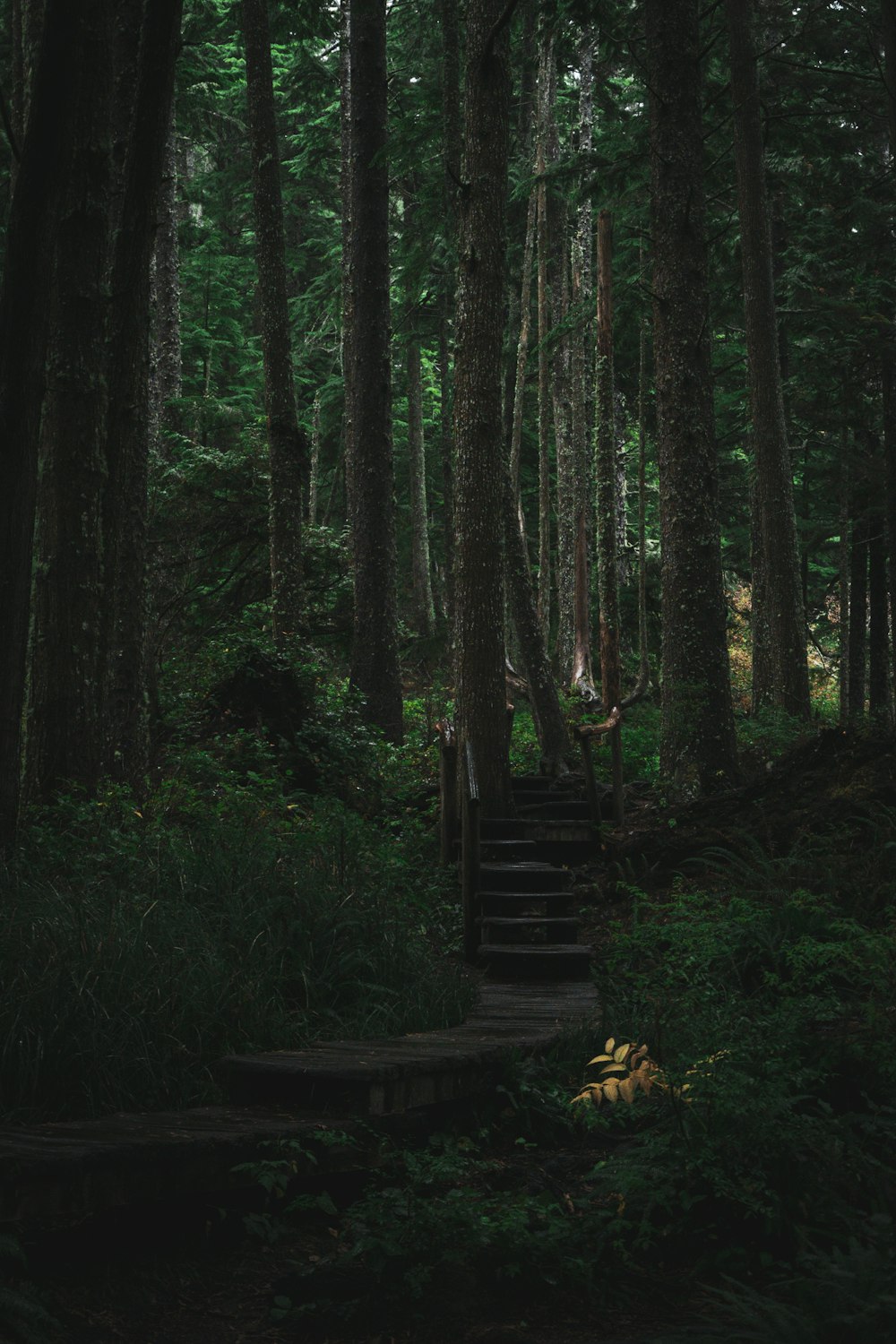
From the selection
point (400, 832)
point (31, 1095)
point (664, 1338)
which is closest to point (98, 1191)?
point (31, 1095)

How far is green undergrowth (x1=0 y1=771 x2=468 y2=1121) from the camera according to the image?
4.82 meters

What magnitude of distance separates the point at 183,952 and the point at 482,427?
26.4 feet

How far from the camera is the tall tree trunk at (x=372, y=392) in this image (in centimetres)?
1709

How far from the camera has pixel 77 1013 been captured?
4.87m

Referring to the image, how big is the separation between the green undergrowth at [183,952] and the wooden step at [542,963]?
1.51 feet

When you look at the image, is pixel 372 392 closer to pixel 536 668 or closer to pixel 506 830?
pixel 536 668

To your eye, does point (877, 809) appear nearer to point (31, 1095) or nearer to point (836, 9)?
point (31, 1095)

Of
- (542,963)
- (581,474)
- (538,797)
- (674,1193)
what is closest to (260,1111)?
(674,1193)

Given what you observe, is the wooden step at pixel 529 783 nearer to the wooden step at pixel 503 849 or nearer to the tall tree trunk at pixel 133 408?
the wooden step at pixel 503 849

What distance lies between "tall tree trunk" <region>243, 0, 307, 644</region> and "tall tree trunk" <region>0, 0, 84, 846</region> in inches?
359

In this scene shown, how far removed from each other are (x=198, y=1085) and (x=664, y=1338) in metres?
2.39

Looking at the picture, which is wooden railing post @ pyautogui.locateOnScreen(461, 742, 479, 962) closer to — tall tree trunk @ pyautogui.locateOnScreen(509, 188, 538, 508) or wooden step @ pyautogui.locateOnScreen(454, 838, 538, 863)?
wooden step @ pyautogui.locateOnScreen(454, 838, 538, 863)

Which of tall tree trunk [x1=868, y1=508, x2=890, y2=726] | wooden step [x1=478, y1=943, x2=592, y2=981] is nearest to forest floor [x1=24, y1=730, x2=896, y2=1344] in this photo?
wooden step [x1=478, y1=943, x2=592, y2=981]

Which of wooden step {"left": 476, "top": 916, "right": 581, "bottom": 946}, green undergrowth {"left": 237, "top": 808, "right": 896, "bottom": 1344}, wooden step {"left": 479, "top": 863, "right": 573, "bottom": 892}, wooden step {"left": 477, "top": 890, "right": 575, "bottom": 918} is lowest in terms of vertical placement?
green undergrowth {"left": 237, "top": 808, "right": 896, "bottom": 1344}
